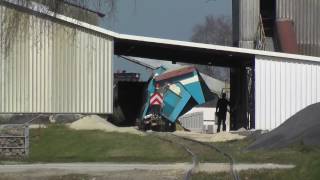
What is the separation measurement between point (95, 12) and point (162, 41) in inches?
887

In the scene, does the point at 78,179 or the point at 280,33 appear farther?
the point at 280,33

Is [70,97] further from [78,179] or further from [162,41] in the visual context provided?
[78,179]

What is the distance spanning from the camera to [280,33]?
137ft

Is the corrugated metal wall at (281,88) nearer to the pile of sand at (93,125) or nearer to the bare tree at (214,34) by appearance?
the pile of sand at (93,125)

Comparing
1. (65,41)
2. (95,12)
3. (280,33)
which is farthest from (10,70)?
(95,12)

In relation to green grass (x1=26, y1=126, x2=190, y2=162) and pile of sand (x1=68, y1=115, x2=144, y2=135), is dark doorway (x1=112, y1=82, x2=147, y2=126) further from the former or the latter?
green grass (x1=26, y1=126, x2=190, y2=162)

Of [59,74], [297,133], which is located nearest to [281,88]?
[297,133]

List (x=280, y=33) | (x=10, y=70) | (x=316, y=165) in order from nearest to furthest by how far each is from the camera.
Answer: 1. (x=316, y=165)
2. (x=10, y=70)
3. (x=280, y=33)

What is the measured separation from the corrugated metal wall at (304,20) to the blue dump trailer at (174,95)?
6.31 metres

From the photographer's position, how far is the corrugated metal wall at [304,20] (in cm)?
4266

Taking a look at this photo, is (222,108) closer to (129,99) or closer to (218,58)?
(218,58)

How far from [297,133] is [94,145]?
7578 millimetres

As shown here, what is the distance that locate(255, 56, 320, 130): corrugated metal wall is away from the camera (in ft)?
119

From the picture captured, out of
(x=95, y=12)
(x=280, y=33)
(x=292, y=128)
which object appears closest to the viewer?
(x=95, y=12)
